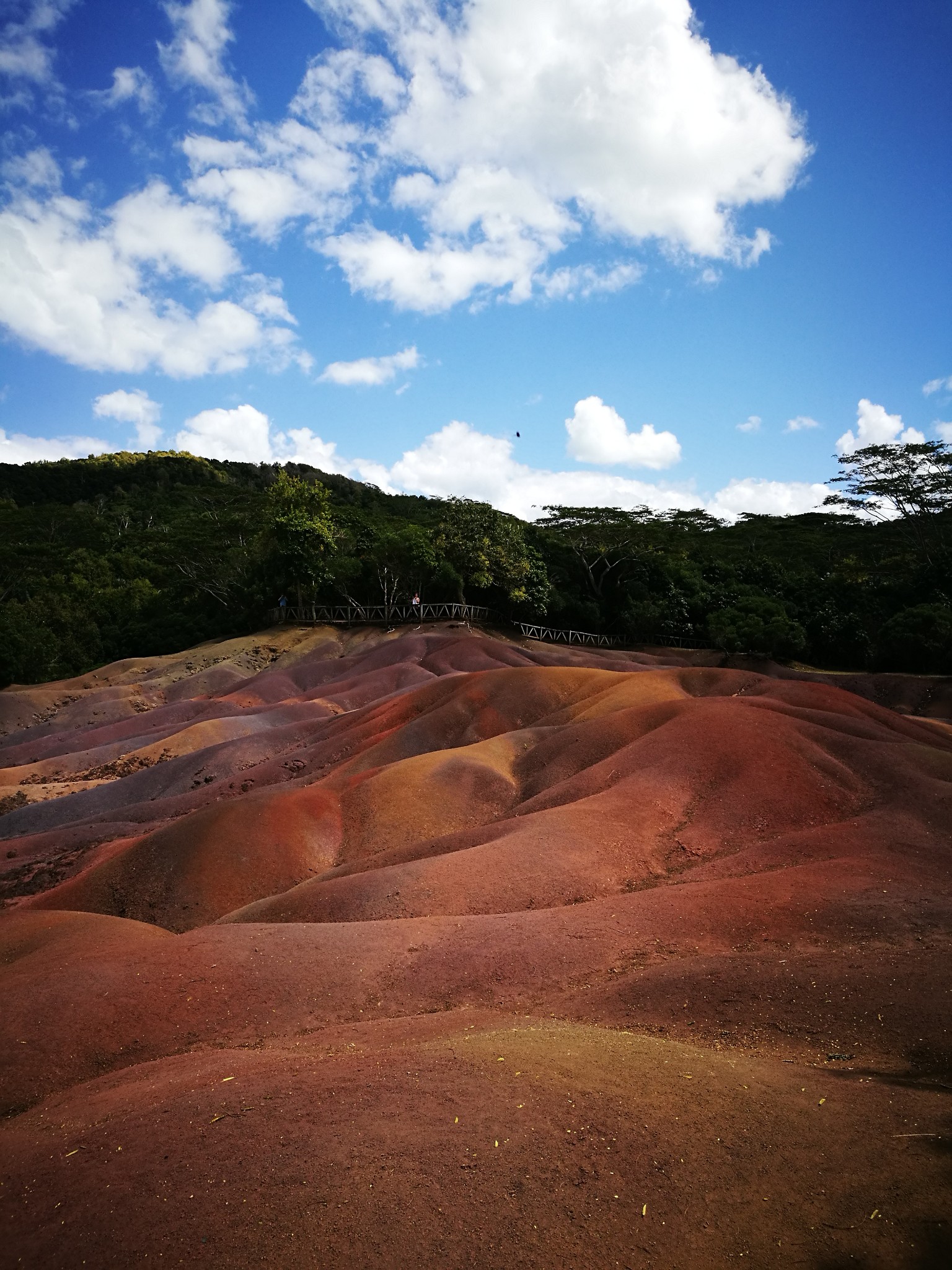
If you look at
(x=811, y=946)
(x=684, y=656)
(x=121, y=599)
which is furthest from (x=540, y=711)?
(x=121, y=599)

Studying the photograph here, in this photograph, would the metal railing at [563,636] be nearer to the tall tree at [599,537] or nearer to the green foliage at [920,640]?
the tall tree at [599,537]

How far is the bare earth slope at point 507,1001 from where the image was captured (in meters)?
5.90

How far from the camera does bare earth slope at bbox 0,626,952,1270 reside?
590 cm

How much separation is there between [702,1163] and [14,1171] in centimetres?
632

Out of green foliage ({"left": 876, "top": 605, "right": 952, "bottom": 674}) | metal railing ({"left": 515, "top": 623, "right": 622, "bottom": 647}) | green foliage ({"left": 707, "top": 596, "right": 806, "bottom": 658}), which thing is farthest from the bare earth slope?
metal railing ({"left": 515, "top": 623, "right": 622, "bottom": 647})

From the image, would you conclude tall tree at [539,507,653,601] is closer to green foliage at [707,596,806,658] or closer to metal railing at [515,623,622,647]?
metal railing at [515,623,622,647]

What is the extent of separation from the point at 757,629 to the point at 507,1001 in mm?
44218

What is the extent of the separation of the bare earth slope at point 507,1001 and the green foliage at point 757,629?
21777mm

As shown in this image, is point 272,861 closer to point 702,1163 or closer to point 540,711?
point 540,711

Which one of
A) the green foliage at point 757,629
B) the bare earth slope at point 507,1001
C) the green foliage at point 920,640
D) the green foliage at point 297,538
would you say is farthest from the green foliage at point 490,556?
the bare earth slope at point 507,1001

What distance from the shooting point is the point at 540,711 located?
3083 cm

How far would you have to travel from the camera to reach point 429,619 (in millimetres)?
61062

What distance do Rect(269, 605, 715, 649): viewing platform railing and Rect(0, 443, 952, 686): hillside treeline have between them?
81 centimetres

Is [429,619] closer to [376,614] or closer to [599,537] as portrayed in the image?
[376,614]
